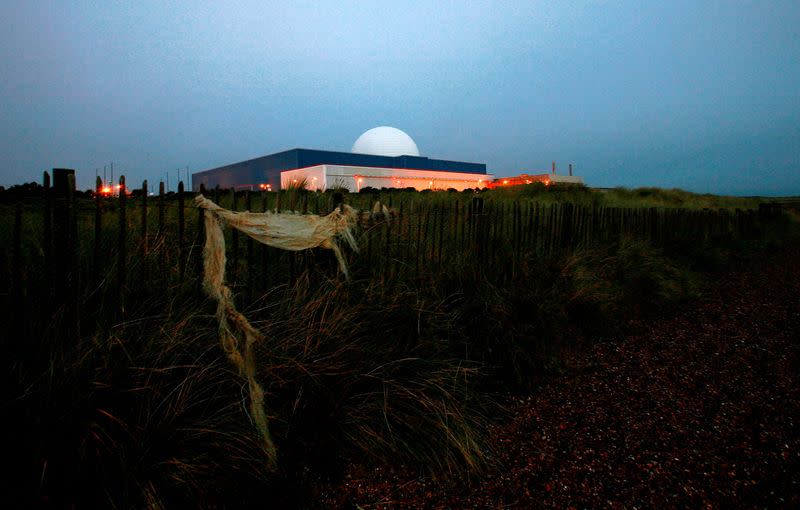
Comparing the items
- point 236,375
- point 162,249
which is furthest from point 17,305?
point 236,375

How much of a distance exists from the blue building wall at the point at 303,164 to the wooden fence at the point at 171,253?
3438 centimetres

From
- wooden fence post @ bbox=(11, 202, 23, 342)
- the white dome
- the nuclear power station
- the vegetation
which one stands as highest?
the white dome

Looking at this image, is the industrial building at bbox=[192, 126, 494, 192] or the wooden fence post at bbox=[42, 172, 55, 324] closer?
the wooden fence post at bbox=[42, 172, 55, 324]

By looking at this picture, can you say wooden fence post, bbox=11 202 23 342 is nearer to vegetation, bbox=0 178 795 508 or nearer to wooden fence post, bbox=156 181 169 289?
vegetation, bbox=0 178 795 508

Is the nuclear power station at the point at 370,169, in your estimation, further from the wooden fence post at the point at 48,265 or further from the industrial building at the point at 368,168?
the wooden fence post at the point at 48,265

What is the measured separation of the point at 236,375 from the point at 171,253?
1.44m

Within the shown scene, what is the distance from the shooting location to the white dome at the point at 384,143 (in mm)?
47969

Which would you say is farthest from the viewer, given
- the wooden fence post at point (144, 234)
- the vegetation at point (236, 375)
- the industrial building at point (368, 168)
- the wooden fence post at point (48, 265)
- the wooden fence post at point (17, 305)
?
the industrial building at point (368, 168)

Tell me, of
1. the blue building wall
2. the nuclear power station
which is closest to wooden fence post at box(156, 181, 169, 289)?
the nuclear power station

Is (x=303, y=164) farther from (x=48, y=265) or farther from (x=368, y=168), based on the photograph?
(x=48, y=265)

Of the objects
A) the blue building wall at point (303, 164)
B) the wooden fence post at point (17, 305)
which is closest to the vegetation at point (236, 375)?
the wooden fence post at point (17, 305)

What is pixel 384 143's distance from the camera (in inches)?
1897

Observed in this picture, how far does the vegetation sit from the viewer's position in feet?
6.29

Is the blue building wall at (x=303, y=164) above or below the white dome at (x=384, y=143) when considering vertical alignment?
below
